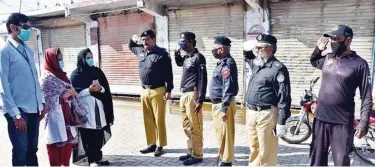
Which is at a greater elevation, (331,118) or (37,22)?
(37,22)

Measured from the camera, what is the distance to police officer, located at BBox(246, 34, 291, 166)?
3.56m

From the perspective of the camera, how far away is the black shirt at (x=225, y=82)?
4.10 meters

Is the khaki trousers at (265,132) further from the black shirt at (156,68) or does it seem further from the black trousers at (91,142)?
the black trousers at (91,142)

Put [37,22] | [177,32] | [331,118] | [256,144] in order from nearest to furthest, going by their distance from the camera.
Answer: [331,118] < [256,144] < [177,32] < [37,22]

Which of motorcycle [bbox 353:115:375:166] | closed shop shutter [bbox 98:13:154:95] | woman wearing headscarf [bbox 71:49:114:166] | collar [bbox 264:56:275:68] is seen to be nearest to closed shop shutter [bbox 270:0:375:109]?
motorcycle [bbox 353:115:375:166]

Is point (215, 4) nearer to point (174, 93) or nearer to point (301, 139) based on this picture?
point (174, 93)

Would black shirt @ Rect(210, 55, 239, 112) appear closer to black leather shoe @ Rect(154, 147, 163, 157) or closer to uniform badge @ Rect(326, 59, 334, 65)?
uniform badge @ Rect(326, 59, 334, 65)

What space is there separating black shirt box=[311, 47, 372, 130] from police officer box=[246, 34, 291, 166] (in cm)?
41

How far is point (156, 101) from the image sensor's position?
4898mm

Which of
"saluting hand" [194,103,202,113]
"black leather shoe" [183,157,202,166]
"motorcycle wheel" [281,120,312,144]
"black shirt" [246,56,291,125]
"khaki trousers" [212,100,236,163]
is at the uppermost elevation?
"black shirt" [246,56,291,125]

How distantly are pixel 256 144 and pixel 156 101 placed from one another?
172 cm

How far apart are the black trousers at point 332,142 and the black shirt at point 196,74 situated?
1583 mm

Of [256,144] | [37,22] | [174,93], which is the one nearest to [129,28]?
[174,93]

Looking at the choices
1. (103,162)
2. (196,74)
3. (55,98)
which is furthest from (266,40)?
(103,162)
